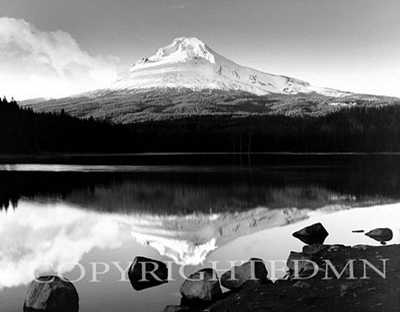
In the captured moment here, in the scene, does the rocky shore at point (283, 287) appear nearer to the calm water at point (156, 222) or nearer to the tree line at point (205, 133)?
the calm water at point (156, 222)

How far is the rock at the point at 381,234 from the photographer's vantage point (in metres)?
5.77

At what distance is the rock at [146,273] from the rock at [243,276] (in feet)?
1.67

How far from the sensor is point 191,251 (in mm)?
4734

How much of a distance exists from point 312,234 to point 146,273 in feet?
8.36

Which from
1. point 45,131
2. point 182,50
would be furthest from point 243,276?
point 45,131

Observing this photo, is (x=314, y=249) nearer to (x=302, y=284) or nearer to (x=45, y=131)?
(x=302, y=284)

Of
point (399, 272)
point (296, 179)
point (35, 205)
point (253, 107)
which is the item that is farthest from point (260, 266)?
point (253, 107)

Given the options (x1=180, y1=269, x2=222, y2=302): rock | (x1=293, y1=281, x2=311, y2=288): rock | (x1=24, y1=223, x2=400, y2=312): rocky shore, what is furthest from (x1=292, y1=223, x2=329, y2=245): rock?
(x1=180, y1=269, x2=222, y2=302): rock

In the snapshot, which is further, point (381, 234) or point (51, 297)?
point (381, 234)

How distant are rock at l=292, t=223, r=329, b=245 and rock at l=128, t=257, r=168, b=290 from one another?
2.19 m

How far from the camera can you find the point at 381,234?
5.88 meters

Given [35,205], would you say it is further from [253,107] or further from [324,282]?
[253,107]

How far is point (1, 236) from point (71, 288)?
234 centimetres

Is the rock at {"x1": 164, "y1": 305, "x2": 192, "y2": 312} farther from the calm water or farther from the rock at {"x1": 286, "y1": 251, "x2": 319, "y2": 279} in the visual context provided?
the rock at {"x1": 286, "y1": 251, "x2": 319, "y2": 279}
